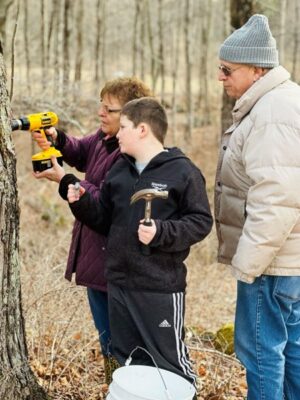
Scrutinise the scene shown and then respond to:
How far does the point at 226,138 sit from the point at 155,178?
462 mm

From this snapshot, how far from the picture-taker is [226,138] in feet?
10.6

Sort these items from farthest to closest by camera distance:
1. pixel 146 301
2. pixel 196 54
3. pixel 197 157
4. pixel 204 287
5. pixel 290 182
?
pixel 196 54 < pixel 197 157 < pixel 204 287 < pixel 146 301 < pixel 290 182

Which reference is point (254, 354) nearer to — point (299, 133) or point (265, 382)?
point (265, 382)

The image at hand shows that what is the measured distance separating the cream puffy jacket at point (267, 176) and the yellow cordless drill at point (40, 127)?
0.96 meters

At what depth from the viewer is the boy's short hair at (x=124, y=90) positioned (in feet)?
11.2

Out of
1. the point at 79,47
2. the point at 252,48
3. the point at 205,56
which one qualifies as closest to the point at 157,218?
the point at 252,48

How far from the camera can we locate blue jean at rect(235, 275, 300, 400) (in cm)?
305

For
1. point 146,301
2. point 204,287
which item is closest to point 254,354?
point 146,301

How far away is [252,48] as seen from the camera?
3.10m

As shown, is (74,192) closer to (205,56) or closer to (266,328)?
(266,328)

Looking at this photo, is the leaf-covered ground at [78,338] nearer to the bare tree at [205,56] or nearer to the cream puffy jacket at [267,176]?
the cream puffy jacket at [267,176]

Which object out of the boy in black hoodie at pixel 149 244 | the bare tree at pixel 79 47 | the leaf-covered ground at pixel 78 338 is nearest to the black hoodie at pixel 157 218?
the boy in black hoodie at pixel 149 244

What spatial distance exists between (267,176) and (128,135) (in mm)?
763

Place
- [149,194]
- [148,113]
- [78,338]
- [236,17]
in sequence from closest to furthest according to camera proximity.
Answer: [149,194] → [148,113] → [78,338] → [236,17]
